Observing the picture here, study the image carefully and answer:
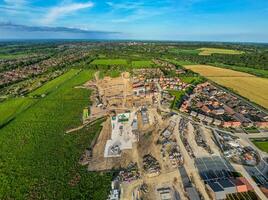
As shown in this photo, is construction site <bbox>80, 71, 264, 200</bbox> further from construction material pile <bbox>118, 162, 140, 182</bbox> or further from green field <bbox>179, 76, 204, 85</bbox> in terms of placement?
green field <bbox>179, 76, 204, 85</bbox>

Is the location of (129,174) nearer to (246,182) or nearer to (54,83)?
(246,182)

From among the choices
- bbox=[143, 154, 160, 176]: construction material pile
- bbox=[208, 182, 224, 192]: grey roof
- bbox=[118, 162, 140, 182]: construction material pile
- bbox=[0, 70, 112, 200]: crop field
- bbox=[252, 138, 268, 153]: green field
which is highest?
bbox=[208, 182, 224, 192]: grey roof

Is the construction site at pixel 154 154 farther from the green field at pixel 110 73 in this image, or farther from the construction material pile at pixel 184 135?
the green field at pixel 110 73

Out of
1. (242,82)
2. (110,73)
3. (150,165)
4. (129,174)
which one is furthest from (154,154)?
(110,73)

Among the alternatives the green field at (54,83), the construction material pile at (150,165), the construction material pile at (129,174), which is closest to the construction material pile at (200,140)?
the construction material pile at (150,165)

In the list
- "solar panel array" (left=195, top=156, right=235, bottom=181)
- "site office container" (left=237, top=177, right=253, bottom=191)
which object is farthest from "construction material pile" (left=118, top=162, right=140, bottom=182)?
"site office container" (left=237, top=177, right=253, bottom=191)
